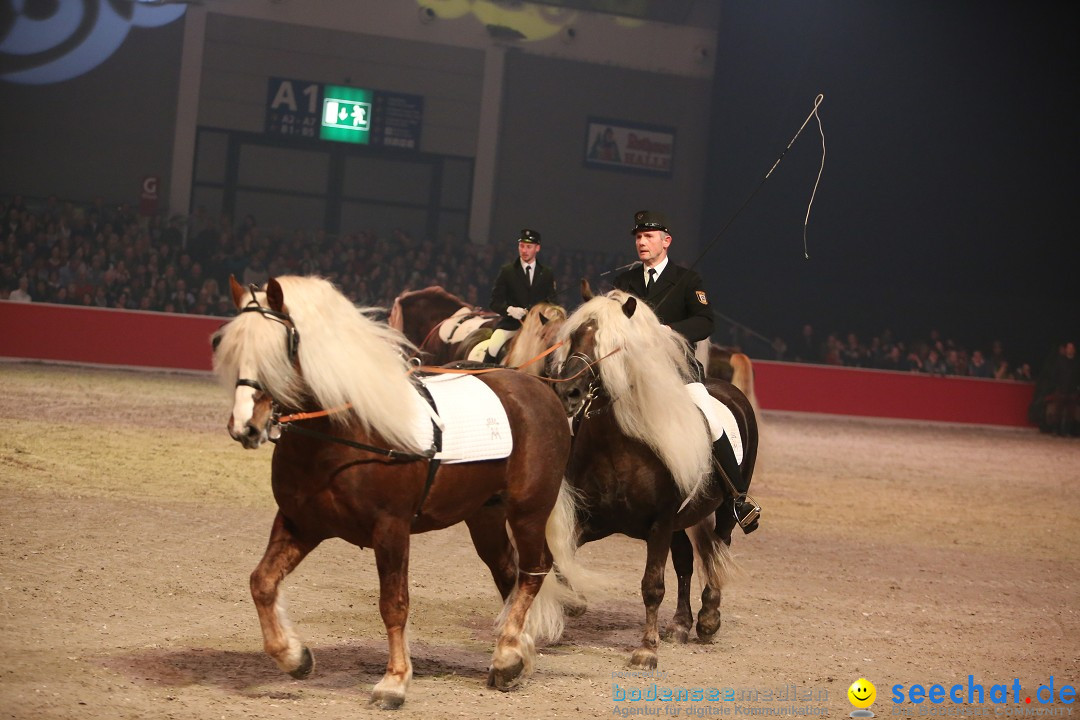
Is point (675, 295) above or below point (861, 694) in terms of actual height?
above

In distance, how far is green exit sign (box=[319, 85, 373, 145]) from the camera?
22.4 meters

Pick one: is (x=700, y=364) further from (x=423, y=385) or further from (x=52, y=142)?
(x=52, y=142)

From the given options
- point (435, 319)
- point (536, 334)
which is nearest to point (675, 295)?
point (536, 334)

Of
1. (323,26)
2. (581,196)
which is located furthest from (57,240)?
(581,196)

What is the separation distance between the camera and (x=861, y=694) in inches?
193

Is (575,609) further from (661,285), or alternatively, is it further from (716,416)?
(661,285)

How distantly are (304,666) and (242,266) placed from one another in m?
16.0

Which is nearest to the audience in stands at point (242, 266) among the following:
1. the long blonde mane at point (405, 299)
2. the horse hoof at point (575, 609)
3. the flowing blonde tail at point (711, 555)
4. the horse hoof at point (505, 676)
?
the long blonde mane at point (405, 299)

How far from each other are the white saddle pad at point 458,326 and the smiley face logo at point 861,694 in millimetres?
7594

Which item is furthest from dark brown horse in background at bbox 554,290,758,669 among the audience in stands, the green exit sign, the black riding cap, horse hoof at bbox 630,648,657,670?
the green exit sign

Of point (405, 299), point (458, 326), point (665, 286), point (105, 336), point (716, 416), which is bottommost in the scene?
point (105, 336)

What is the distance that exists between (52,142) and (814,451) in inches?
586

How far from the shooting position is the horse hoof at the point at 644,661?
5.50m

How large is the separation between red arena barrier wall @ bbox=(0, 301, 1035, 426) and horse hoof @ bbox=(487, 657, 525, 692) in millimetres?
Answer: 13213
